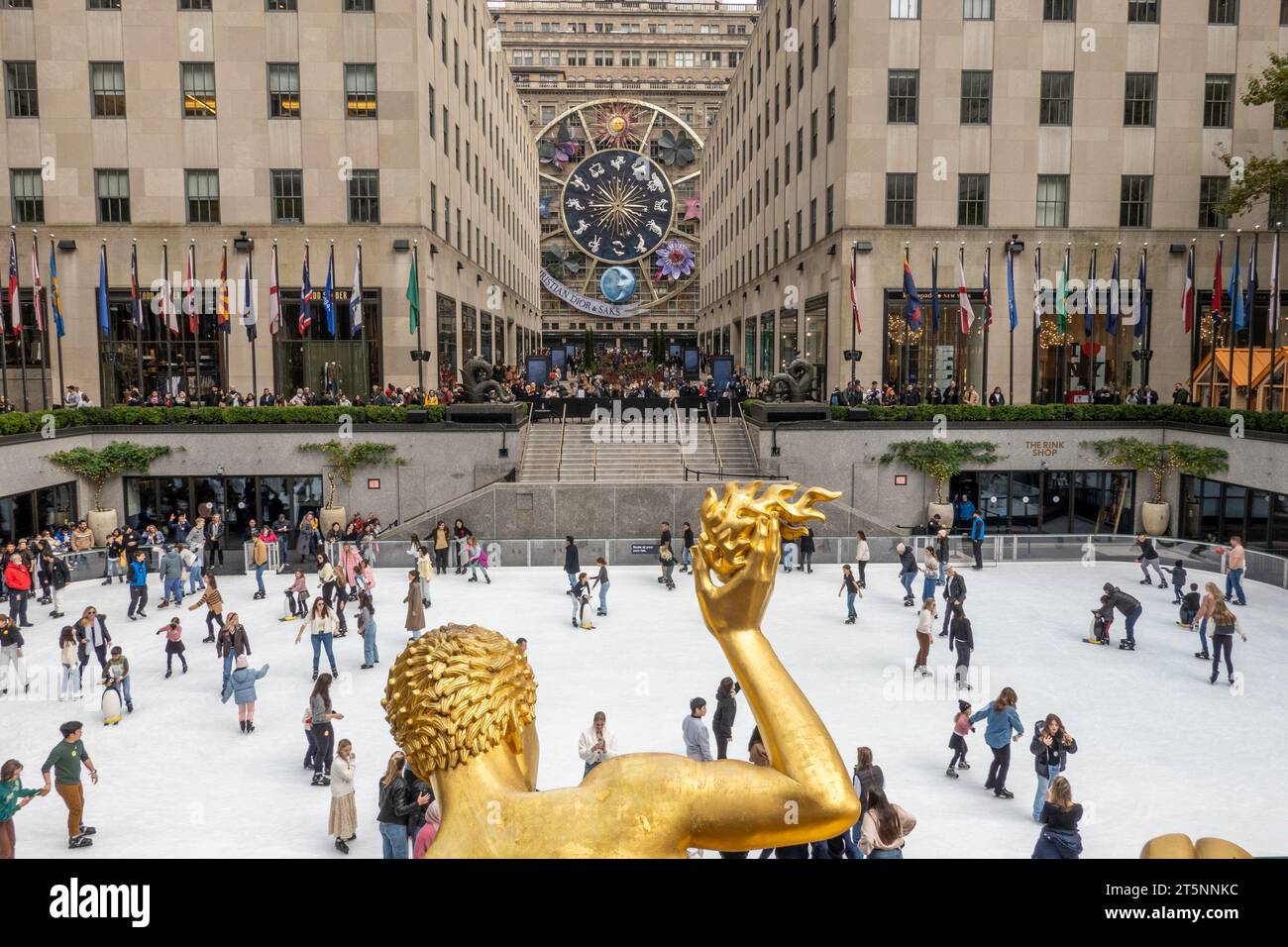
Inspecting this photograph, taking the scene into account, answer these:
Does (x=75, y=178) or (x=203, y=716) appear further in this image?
(x=75, y=178)

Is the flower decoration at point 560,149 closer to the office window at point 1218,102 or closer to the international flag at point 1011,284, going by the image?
the international flag at point 1011,284

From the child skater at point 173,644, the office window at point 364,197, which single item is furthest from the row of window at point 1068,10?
the child skater at point 173,644

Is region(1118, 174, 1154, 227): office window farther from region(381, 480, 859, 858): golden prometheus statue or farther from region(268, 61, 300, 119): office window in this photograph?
region(381, 480, 859, 858): golden prometheus statue

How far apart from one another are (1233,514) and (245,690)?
3113cm

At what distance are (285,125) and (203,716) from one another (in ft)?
96.2

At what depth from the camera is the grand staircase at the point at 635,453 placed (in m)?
31.3

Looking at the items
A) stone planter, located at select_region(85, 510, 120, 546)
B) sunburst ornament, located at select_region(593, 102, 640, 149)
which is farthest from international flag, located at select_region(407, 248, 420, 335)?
sunburst ornament, located at select_region(593, 102, 640, 149)

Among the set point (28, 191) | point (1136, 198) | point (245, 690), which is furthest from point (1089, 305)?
point (28, 191)

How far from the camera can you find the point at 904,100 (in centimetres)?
3588

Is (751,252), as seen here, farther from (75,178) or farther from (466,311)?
(75,178)

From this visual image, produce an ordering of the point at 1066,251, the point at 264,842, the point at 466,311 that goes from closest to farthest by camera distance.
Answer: the point at 264,842, the point at 1066,251, the point at 466,311

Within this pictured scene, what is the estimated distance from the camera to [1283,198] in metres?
34.5
